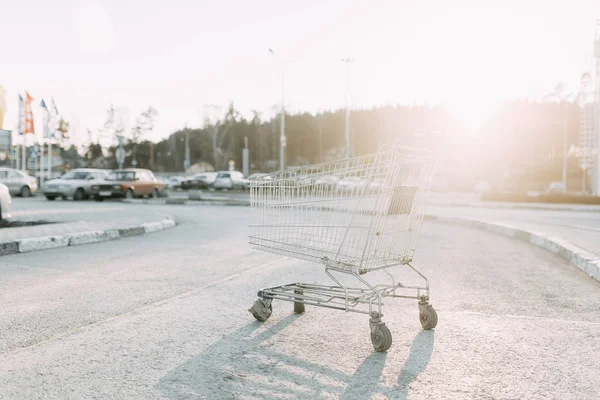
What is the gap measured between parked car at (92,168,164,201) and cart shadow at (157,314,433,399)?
23.7 m

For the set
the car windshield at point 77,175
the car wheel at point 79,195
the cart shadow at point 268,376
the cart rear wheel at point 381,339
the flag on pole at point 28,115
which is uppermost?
the flag on pole at point 28,115

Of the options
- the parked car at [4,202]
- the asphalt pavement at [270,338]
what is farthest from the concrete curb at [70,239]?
the parked car at [4,202]

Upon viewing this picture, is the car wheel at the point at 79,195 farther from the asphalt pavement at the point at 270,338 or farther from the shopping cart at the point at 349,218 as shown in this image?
the shopping cart at the point at 349,218

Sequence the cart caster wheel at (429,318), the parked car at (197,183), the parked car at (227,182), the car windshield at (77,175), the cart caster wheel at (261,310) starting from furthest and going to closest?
the parked car at (197,183) < the parked car at (227,182) < the car windshield at (77,175) < the cart caster wheel at (261,310) < the cart caster wheel at (429,318)

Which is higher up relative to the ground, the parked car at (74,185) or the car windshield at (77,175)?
the car windshield at (77,175)

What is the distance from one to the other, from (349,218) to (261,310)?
998mm

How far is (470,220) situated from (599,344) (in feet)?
35.4

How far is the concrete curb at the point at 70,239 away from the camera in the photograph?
8.52 metres

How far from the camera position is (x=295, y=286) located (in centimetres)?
455

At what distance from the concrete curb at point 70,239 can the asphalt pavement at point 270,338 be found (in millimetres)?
1498

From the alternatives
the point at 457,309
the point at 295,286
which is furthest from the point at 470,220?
the point at 295,286

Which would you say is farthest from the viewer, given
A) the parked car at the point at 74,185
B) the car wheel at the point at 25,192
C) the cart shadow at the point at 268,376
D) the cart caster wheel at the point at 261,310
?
the car wheel at the point at 25,192

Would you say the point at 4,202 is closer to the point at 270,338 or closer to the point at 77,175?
the point at 270,338

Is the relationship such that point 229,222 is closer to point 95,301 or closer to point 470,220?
point 470,220
